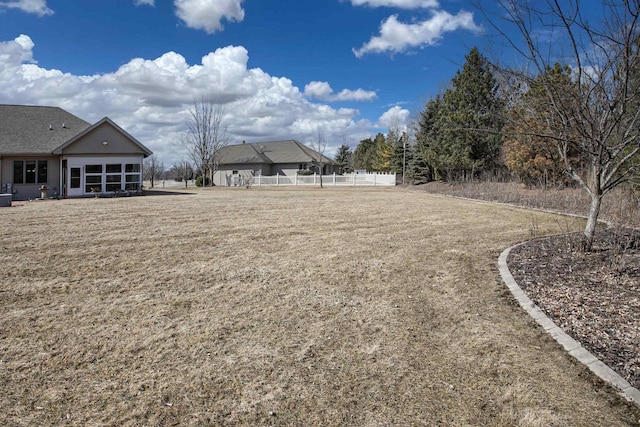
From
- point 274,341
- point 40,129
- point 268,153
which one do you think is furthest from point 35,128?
point 268,153

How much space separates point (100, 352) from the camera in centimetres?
323

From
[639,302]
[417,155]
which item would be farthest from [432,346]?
[417,155]

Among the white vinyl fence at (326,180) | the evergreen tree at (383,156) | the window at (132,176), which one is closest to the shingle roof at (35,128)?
the window at (132,176)

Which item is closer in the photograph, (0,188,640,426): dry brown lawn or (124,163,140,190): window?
(0,188,640,426): dry brown lawn

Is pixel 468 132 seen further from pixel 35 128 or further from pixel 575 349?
pixel 35 128

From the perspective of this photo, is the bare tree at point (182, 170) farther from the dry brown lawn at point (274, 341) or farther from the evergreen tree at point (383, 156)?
the dry brown lawn at point (274, 341)

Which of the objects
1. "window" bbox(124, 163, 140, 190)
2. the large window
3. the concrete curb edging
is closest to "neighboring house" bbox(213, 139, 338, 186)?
"window" bbox(124, 163, 140, 190)

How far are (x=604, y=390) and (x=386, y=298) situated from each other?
7.18ft

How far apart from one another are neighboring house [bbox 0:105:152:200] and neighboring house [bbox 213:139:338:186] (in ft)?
63.7

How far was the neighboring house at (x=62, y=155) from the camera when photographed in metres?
17.6

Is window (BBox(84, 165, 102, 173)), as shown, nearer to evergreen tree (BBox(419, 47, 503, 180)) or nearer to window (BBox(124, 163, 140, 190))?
window (BBox(124, 163, 140, 190))

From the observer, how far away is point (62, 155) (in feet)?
60.0

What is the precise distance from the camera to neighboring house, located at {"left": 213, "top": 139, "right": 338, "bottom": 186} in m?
41.3

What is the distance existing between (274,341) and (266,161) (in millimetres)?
39088
